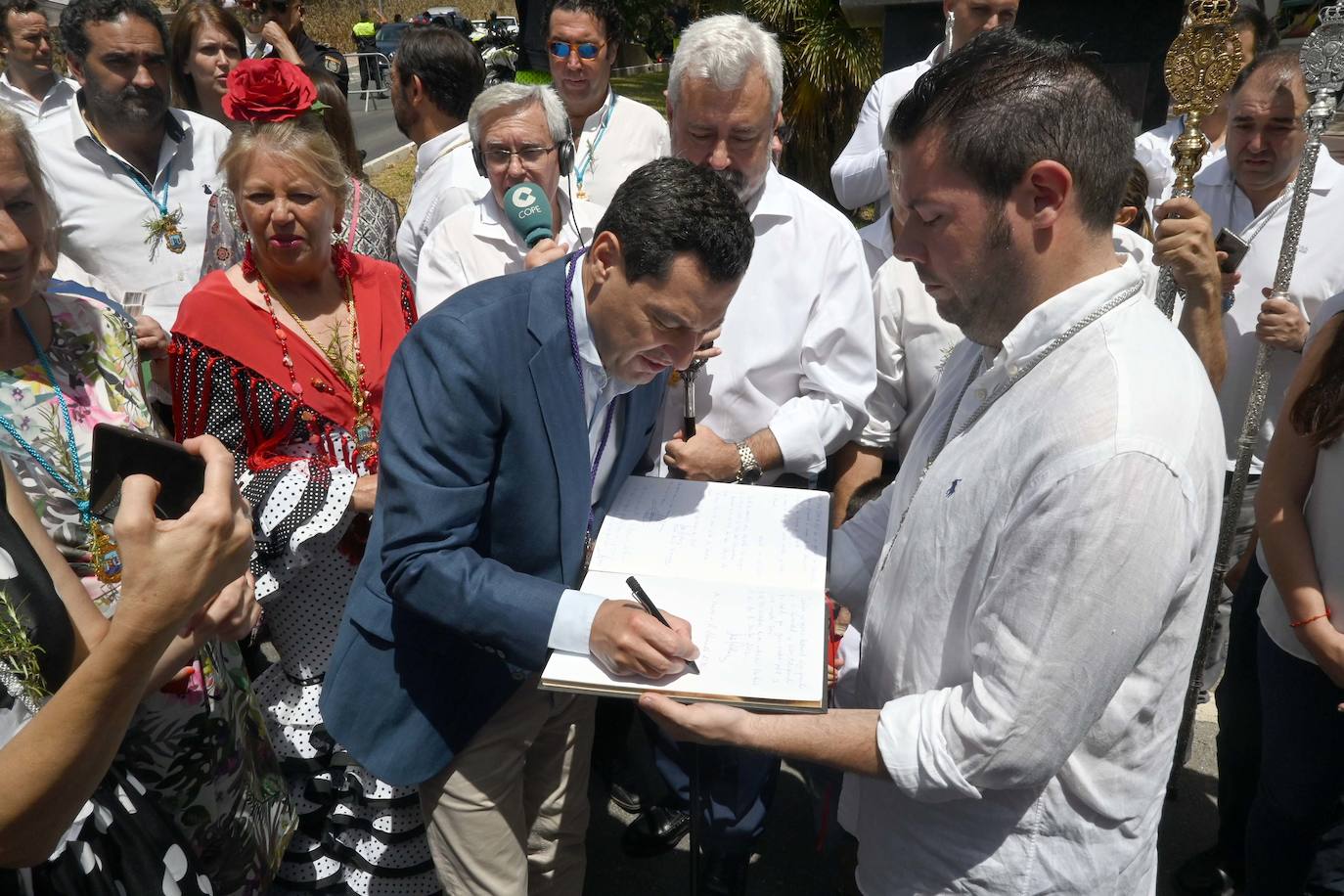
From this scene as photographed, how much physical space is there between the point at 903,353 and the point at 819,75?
8335 millimetres

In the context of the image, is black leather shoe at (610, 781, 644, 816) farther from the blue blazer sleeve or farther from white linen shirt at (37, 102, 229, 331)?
white linen shirt at (37, 102, 229, 331)

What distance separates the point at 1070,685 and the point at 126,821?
5.20 feet

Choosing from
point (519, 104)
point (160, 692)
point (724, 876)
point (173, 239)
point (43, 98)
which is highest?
point (519, 104)

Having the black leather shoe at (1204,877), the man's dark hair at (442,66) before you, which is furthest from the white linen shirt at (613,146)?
the black leather shoe at (1204,877)

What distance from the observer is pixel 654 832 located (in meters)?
3.33

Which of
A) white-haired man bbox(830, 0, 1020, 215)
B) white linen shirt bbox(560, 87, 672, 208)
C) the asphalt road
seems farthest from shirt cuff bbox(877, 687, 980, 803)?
the asphalt road

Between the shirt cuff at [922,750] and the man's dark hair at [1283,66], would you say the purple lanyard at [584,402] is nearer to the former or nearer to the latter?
the shirt cuff at [922,750]

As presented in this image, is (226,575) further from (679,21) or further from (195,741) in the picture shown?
(679,21)

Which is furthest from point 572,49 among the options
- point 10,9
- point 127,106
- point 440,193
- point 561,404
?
point 10,9

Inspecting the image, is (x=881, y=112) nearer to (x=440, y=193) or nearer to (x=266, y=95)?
(x=440, y=193)

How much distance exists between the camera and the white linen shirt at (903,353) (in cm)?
305

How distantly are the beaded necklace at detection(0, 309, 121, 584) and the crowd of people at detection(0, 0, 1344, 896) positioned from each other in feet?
0.04

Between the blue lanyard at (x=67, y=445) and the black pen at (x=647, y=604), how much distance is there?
1344 millimetres

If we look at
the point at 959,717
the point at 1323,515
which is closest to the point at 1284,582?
the point at 1323,515
